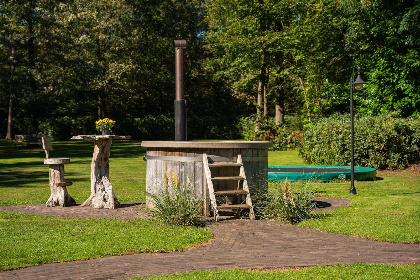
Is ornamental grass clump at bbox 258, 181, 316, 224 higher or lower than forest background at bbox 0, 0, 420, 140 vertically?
lower

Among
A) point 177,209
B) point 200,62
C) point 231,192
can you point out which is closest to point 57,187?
point 177,209

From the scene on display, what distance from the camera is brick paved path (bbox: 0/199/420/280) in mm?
5543

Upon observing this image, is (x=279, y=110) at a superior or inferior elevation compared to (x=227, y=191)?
superior

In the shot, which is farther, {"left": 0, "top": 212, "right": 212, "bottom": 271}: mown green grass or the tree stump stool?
the tree stump stool

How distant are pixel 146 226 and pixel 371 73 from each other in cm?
1912

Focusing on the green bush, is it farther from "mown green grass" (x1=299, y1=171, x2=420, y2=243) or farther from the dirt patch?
the dirt patch

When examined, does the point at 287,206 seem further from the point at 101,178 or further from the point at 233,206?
the point at 101,178

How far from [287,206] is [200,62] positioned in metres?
42.2

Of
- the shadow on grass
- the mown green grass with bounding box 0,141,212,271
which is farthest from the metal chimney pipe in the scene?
the shadow on grass

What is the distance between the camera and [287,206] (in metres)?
8.77

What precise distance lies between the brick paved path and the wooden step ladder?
1.15 meters

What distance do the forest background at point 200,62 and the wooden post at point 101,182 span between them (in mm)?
15579

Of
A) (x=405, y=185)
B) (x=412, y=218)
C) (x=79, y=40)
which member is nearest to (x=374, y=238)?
(x=412, y=218)

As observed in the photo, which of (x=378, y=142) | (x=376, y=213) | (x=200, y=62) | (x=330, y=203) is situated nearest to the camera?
(x=376, y=213)
